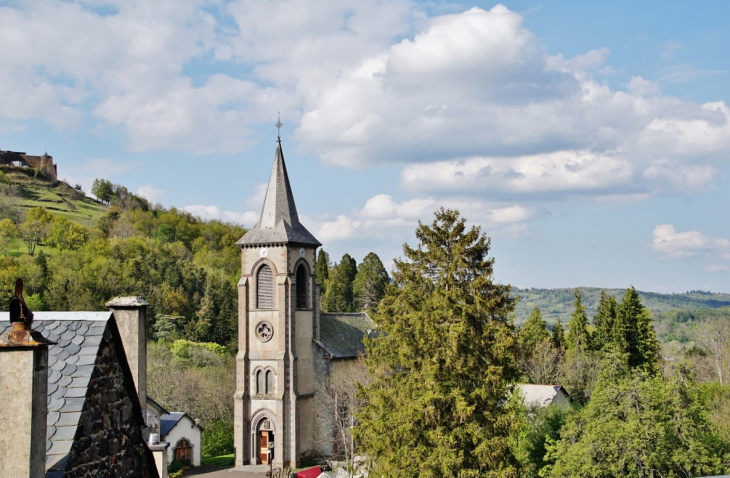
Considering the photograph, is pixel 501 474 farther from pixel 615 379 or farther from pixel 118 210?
pixel 118 210

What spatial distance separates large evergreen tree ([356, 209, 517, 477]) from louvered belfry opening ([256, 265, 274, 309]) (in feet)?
58.0

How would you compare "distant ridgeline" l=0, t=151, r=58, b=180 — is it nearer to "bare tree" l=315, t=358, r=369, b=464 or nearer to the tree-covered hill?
the tree-covered hill

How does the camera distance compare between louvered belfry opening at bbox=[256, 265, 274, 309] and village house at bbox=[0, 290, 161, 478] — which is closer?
village house at bbox=[0, 290, 161, 478]

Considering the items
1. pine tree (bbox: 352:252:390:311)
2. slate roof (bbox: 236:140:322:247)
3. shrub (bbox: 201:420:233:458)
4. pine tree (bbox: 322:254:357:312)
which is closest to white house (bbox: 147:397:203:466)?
shrub (bbox: 201:420:233:458)

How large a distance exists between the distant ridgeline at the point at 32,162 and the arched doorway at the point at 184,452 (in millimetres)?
91191

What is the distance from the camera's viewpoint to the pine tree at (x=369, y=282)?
7169 cm

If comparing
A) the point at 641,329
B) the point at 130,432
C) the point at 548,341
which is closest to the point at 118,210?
the point at 548,341

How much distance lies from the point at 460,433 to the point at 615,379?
9232 millimetres

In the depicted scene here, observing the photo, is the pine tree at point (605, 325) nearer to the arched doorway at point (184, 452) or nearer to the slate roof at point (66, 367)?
the arched doorway at point (184, 452)

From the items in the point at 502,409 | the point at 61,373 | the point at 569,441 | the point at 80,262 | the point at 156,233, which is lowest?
the point at 569,441

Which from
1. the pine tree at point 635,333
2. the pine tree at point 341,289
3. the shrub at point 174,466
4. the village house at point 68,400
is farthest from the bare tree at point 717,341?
the village house at point 68,400

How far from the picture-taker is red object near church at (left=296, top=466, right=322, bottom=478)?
3280 cm

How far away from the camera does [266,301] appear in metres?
38.7

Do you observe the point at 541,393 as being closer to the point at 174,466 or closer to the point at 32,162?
the point at 174,466
